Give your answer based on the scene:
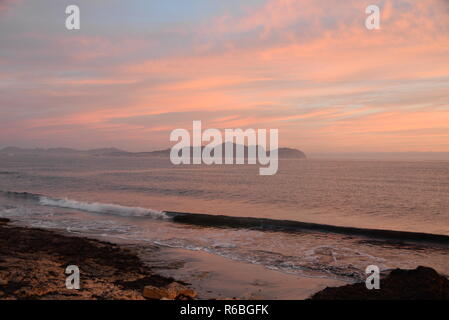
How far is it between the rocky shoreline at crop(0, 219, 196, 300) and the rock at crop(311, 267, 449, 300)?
4120 mm

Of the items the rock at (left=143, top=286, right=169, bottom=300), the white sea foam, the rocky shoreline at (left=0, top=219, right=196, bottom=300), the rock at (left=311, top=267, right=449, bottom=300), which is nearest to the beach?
the rocky shoreline at (left=0, top=219, right=196, bottom=300)

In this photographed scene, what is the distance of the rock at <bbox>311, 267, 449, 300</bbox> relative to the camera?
8766 millimetres

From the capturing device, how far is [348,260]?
14555mm

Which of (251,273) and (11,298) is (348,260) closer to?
(251,273)

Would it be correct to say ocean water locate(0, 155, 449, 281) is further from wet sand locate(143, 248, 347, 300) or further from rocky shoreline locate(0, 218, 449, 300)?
rocky shoreline locate(0, 218, 449, 300)

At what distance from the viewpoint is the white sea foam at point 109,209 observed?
2720 centimetres

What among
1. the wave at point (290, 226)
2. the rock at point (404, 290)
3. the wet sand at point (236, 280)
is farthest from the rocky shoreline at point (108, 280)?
the wave at point (290, 226)

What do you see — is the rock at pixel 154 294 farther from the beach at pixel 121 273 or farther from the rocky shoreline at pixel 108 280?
the beach at pixel 121 273

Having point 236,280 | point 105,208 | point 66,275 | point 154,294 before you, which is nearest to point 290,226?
point 236,280

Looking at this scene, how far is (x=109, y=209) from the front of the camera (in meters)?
29.3
